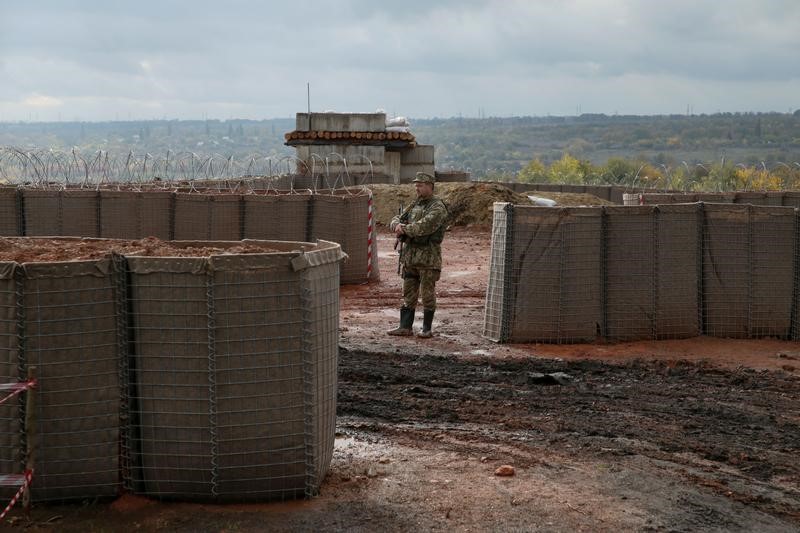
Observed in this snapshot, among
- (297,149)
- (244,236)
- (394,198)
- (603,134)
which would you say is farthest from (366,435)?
(603,134)

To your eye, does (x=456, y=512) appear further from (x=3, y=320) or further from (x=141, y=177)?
(x=141, y=177)

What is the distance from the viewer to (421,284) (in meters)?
12.6

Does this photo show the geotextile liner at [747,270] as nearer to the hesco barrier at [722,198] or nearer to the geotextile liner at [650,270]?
the geotextile liner at [650,270]

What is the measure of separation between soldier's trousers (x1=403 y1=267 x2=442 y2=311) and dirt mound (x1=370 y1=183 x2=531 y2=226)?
45.1 feet

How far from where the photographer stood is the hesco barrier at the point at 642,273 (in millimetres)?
11789

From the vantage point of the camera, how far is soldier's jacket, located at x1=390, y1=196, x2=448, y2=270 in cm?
1209

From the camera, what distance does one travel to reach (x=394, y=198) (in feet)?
91.2

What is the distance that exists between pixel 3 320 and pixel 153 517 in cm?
132

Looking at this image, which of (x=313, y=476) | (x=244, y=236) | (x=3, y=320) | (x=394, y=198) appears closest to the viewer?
(x=3, y=320)

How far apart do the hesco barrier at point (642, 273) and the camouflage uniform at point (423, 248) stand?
65 centimetres

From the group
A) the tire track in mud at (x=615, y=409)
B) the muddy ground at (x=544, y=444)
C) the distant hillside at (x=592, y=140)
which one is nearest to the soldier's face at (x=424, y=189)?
the muddy ground at (x=544, y=444)

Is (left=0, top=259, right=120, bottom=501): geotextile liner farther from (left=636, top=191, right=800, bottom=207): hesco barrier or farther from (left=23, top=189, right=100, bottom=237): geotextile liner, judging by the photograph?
(left=636, top=191, right=800, bottom=207): hesco barrier

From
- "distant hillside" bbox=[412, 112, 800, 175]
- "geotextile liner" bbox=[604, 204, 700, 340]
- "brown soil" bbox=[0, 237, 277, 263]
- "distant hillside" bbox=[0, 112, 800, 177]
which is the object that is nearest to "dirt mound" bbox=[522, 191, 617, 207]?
"geotextile liner" bbox=[604, 204, 700, 340]

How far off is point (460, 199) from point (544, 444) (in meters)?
19.8
